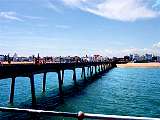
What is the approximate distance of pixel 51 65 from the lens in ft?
122

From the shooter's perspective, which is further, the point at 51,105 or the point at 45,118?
the point at 51,105

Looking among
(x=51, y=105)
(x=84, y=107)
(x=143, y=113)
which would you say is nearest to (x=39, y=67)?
(x=51, y=105)

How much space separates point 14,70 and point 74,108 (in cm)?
771

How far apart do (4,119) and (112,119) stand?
2164cm

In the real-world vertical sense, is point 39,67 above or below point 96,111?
above

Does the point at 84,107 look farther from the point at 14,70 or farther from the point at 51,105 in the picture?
the point at 14,70

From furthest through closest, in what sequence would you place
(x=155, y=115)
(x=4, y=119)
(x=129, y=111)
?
1. (x=129, y=111)
2. (x=155, y=115)
3. (x=4, y=119)

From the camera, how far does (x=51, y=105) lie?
3117 cm

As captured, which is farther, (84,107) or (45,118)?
(84,107)

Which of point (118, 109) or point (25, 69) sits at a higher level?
point (25, 69)

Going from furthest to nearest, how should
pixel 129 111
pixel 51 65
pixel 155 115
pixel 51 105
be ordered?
pixel 51 65
pixel 51 105
pixel 129 111
pixel 155 115

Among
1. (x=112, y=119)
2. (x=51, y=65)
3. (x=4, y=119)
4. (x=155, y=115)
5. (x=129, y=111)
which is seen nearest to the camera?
(x=112, y=119)

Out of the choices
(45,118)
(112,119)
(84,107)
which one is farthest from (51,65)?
(112,119)

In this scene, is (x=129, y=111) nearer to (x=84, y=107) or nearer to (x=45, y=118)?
(x=84, y=107)
